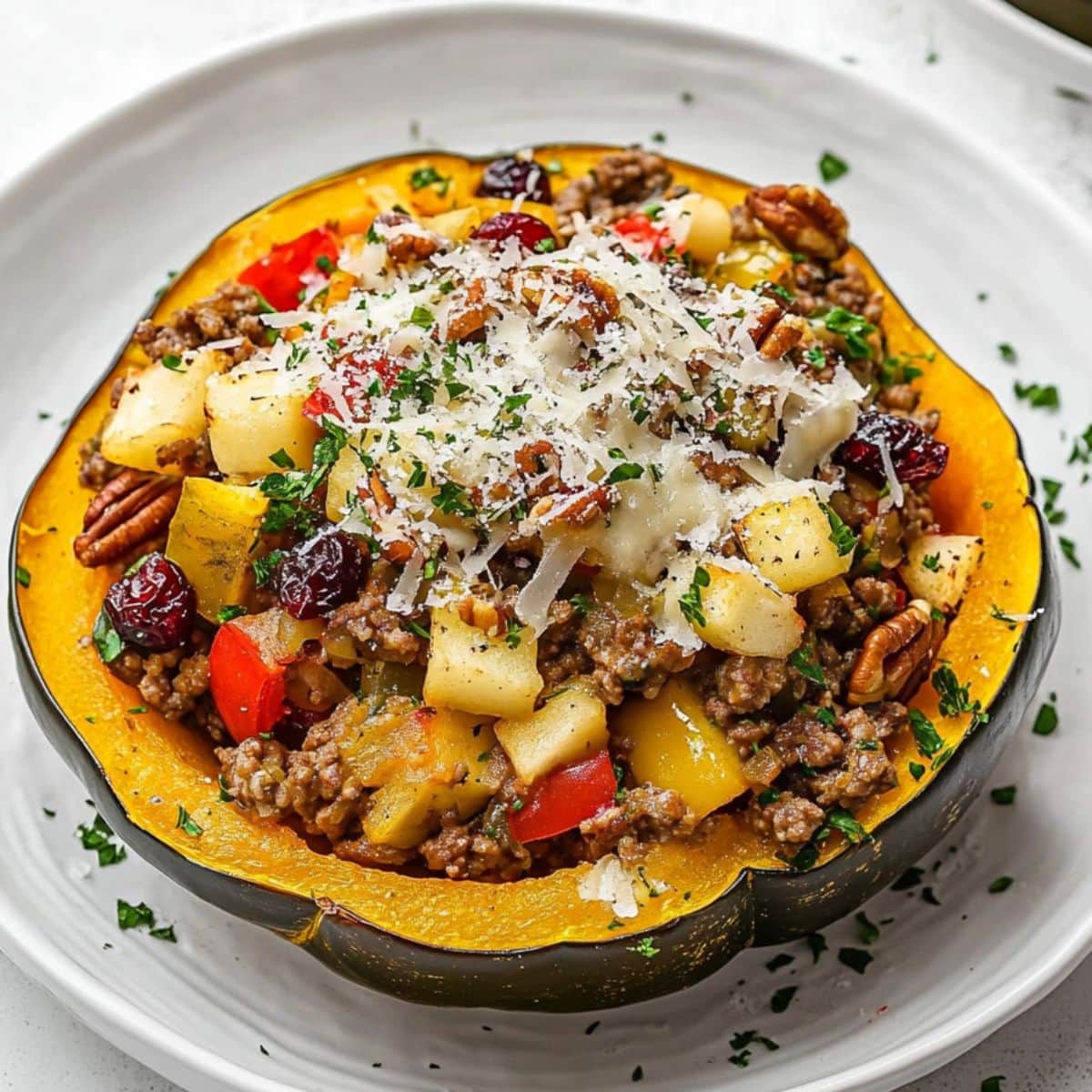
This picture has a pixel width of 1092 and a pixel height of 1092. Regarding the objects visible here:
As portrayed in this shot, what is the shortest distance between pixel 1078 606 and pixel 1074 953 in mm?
957

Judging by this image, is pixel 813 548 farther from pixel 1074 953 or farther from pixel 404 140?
pixel 404 140

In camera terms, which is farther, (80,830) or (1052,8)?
(1052,8)

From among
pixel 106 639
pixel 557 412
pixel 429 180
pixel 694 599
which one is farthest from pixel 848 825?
pixel 429 180

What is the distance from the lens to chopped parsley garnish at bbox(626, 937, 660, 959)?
2701 mm

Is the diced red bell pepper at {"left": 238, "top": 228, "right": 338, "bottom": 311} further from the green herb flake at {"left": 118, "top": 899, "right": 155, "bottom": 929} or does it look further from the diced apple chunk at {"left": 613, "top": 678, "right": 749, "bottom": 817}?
the green herb flake at {"left": 118, "top": 899, "right": 155, "bottom": 929}

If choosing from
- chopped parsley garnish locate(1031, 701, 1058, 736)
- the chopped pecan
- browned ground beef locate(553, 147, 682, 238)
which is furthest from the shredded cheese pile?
chopped parsley garnish locate(1031, 701, 1058, 736)

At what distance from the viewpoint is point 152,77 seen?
455 cm

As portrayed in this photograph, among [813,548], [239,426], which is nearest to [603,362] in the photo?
[813,548]

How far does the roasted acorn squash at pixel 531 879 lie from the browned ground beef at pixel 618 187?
0.80 m

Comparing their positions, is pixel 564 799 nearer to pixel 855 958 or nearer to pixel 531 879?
pixel 531 879

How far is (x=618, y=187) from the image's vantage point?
3551 mm

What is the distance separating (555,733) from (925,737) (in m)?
0.70

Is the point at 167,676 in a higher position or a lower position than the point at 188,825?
higher

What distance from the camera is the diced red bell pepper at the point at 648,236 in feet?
10.7
